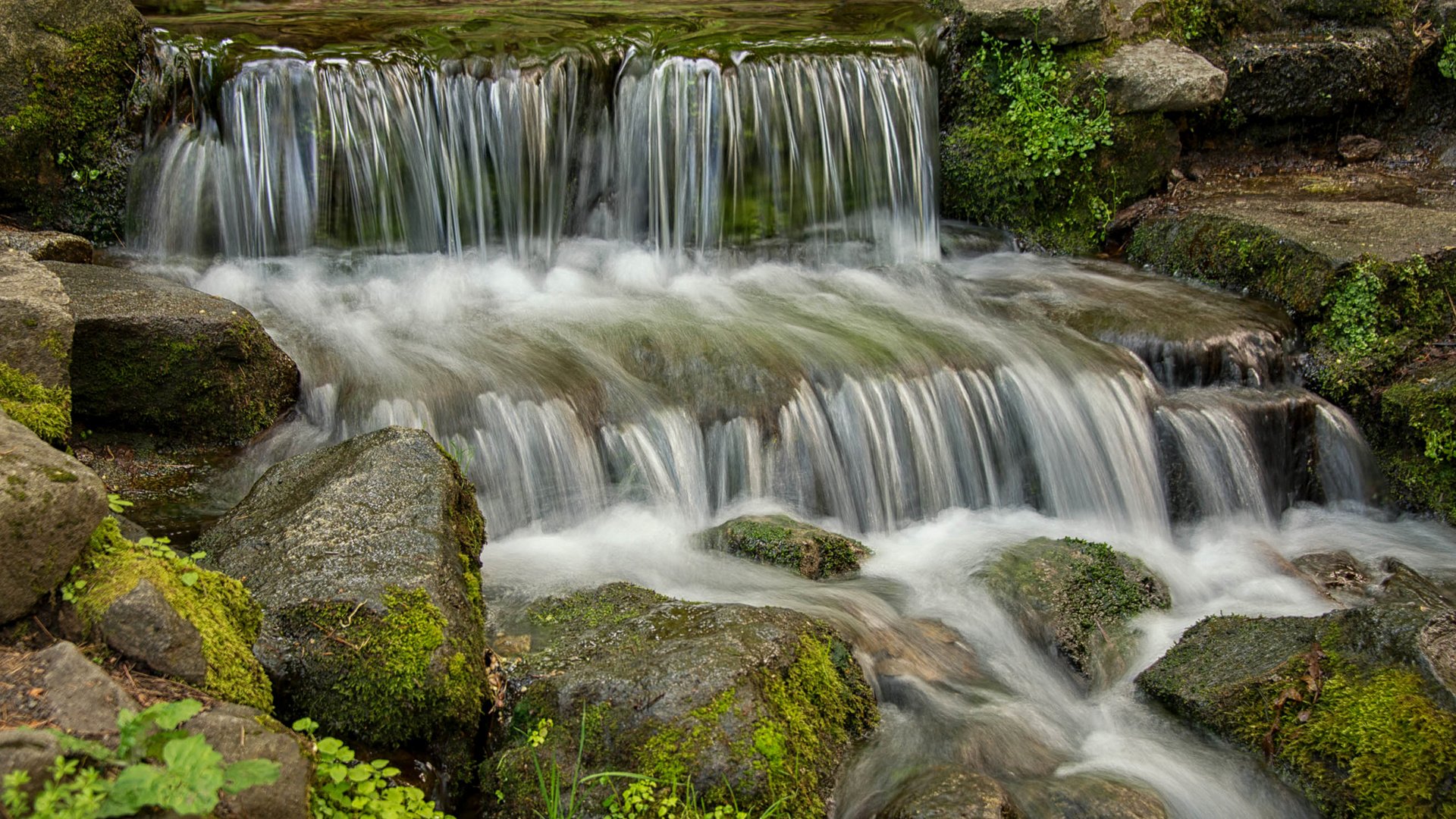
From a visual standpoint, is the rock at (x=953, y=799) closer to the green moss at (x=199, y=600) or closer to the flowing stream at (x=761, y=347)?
the flowing stream at (x=761, y=347)

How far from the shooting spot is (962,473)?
6172mm

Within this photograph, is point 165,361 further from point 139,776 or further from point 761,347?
Answer: point 139,776

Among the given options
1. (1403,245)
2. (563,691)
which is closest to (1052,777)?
(563,691)

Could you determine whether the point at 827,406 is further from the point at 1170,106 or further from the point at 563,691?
the point at 1170,106

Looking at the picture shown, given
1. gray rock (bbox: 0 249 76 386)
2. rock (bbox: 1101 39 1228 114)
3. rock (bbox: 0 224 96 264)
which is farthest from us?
rock (bbox: 1101 39 1228 114)

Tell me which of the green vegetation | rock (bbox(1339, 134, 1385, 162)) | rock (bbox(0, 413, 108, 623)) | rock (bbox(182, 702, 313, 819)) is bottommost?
rock (bbox(182, 702, 313, 819))

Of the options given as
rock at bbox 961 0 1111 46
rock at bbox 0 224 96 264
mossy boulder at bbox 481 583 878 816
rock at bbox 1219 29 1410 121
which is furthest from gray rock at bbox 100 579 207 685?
rock at bbox 1219 29 1410 121

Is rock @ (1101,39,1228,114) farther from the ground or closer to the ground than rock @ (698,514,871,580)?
farther from the ground

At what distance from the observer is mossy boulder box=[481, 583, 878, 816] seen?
3172 mm

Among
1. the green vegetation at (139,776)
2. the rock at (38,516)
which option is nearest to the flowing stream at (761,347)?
the rock at (38,516)

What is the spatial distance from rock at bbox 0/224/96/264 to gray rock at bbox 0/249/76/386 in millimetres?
2325

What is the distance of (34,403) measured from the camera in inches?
138

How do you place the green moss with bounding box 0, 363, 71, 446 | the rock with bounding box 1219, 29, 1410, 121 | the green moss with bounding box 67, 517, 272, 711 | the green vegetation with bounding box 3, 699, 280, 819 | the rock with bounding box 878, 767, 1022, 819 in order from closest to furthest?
the green vegetation with bounding box 3, 699, 280, 819 → the green moss with bounding box 67, 517, 272, 711 → the rock with bounding box 878, 767, 1022, 819 → the green moss with bounding box 0, 363, 71, 446 → the rock with bounding box 1219, 29, 1410, 121

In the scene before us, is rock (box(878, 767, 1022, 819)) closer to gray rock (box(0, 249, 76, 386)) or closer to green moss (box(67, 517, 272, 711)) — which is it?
green moss (box(67, 517, 272, 711))
